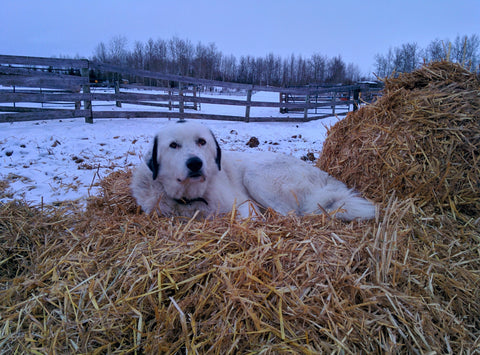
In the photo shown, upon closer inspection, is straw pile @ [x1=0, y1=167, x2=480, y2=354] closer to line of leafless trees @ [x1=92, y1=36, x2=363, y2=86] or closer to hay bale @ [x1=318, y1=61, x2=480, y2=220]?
hay bale @ [x1=318, y1=61, x2=480, y2=220]

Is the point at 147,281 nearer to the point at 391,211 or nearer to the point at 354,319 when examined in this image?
the point at 354,319

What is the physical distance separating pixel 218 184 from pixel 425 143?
208cm

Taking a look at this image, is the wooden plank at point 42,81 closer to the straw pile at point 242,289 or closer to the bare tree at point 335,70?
the straw pile at point 242,289

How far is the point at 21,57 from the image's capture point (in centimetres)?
821

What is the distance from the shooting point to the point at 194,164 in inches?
91.9

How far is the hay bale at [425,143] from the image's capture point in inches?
94.3

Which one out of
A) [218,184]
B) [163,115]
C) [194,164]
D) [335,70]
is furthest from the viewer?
[335,70]

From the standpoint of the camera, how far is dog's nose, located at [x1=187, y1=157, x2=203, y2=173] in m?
2.33

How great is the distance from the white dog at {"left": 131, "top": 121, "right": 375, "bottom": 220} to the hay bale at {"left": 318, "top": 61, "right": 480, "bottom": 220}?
0.37 meters

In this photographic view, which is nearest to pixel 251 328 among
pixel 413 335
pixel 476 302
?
pixel 413 335

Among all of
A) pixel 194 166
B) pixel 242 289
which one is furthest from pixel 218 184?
pixel 242 289

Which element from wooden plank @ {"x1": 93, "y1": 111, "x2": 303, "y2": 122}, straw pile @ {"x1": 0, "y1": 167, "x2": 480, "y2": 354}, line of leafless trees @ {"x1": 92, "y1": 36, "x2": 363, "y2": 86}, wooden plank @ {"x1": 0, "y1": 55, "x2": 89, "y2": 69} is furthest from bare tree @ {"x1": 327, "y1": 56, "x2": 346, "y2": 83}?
straw pile @ {"x1": 0, "y1": 167, "x2": 480, "y2": 354}

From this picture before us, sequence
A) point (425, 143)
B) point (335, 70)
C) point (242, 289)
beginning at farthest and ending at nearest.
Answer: point (335, 70), point (425, 143), point (242, 289)

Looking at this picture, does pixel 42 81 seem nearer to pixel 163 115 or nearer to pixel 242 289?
pixel 163 115
